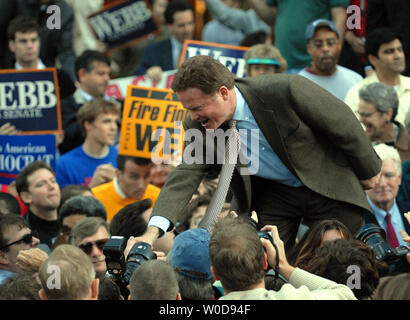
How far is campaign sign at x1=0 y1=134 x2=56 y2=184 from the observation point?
23.8 feet

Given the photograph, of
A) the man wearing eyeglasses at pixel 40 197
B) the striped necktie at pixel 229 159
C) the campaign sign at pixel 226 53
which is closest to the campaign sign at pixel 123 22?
the campaign sign at pixel 226 53

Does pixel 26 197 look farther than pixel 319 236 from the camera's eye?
Yes

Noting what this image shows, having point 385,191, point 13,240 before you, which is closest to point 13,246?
point 13,240

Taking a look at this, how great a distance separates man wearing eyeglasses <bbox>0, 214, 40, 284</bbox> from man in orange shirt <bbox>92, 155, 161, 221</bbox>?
172cm

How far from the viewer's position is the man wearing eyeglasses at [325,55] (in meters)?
7.85

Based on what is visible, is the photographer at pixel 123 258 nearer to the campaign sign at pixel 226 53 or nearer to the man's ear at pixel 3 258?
the man's ear at pixel 3 258

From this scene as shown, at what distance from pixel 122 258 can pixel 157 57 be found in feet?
18.7

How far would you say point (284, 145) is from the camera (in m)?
4.63

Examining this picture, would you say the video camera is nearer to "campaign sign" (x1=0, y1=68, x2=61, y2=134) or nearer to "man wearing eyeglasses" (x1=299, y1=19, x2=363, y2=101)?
"campaign sign" (x1=0, y1=68, x2=61, y2=134)

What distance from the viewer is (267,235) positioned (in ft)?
12.7

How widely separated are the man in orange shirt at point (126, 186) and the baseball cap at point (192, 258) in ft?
10.0

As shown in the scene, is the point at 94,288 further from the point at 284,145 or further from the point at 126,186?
the point at 126,186
